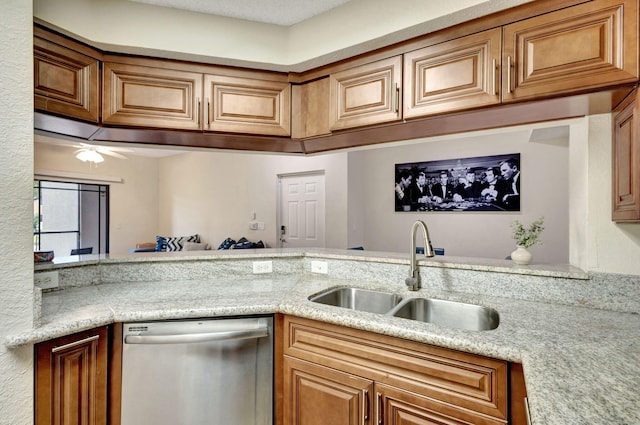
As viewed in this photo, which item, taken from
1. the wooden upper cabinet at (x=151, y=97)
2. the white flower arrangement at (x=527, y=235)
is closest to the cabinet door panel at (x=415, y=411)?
the white flower arrangement at (x=527, y=235)

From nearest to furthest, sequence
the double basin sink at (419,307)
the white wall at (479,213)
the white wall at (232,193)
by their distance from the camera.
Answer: the double basin sink at (419,307)
the white wall at (479,213)
the white wall at (232,193)

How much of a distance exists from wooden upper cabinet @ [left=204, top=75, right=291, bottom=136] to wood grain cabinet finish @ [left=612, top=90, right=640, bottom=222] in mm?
1523

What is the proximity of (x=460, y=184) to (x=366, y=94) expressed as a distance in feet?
11.9

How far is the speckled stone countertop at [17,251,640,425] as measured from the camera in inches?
32.5

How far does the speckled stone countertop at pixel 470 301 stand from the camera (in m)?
0.82

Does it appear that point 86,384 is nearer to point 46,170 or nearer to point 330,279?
point 330,279

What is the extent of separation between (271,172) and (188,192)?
2.18 metres

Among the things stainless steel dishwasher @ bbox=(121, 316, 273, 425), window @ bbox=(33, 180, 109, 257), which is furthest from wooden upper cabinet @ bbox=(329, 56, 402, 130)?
window @ bbox=(33, 180, 109, 257)

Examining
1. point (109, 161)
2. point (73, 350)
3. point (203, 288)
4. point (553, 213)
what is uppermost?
point (109, 161)

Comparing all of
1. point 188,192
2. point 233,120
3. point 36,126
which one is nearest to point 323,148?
point 233,120

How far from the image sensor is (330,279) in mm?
2129

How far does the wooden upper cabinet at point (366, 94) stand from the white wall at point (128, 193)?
20.1 feet

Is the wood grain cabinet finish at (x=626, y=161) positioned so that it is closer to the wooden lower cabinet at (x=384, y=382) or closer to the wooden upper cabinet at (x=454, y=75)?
the wooden upper cabinet at (x=454, y=75)

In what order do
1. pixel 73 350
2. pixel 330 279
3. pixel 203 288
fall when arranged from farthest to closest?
pixel 330 279, pixel 203 288, pixel 73 350
